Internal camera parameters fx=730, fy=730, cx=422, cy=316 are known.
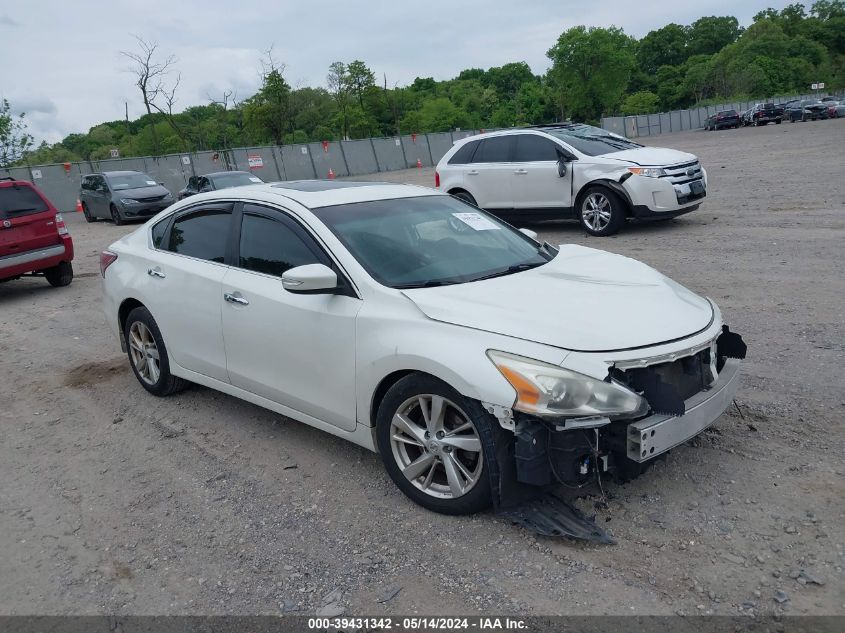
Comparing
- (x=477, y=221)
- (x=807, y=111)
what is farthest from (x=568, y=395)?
(x=807, y=111)

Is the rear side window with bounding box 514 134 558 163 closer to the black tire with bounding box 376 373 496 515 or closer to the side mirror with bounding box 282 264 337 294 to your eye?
the side mirror with bounding box 282 264 337 294

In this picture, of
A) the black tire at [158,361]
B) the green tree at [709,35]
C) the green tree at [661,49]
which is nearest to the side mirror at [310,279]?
the black tire at [158,361]

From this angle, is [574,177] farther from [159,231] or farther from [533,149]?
[159,231]

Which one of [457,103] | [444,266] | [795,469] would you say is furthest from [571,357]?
[457,103]

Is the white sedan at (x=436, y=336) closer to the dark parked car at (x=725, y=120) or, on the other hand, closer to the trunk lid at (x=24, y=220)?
the trunk lid at (x=24, y=220)

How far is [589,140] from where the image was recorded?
12.2 m

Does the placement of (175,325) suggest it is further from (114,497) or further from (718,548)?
(718,548)

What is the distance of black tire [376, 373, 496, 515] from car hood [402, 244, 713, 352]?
1.13ft

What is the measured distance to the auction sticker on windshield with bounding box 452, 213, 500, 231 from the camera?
493 cm

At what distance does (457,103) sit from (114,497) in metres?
110

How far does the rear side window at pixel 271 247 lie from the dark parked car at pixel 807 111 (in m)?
57.6

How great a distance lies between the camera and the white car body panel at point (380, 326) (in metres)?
3.44

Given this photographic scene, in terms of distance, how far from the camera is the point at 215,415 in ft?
17.6

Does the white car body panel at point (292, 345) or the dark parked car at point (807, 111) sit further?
the dark parked car at point (807, 111)
